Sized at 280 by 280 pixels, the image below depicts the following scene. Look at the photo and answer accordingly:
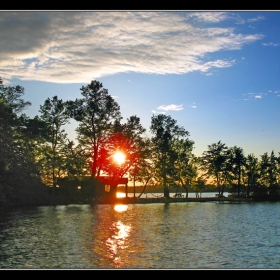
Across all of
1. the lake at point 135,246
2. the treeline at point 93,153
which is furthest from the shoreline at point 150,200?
→ the lake at point 135,246

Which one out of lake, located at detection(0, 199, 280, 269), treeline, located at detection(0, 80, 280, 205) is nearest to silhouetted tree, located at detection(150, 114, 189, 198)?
treeline, located at detection(0, 80, 280, 205)

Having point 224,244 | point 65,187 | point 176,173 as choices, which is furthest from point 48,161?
point 224,244

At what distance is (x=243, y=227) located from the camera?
37438mm

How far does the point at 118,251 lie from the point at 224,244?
8.30m

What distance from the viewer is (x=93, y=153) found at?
76.6m

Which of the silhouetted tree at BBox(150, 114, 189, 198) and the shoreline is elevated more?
the silhouetted tree at BBox(150, 114, 189, 198)

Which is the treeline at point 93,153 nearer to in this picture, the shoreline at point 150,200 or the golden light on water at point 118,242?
the shoreline at point 150,200

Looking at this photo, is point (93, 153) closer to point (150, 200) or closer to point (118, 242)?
point (150, 200)

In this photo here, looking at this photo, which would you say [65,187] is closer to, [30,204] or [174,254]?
[30,204]

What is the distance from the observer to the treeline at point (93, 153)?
59.4 meters

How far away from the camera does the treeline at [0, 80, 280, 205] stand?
195 feet

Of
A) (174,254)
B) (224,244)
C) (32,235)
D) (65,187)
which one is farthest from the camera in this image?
(65,187)

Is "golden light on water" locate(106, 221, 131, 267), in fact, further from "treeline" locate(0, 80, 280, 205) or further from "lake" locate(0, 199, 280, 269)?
"treeline" locate(0, 80, 280, 205)

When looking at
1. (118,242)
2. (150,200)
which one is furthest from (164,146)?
(118,242)
